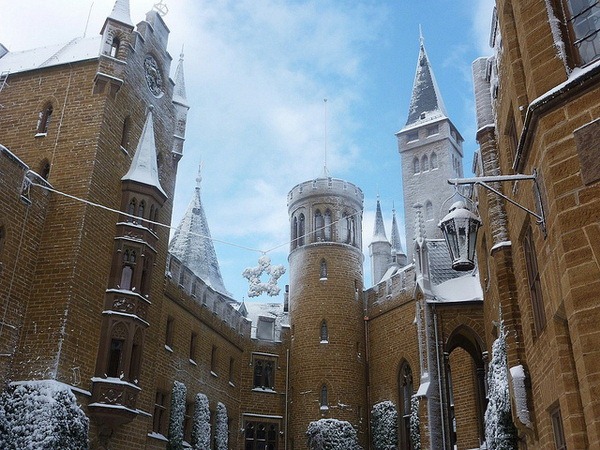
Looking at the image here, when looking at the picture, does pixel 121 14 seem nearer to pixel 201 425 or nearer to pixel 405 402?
pixel 201 425

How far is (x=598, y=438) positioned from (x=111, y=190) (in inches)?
640

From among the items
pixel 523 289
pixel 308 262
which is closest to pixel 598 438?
pixel 523 289

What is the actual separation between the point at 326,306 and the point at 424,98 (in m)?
27.2

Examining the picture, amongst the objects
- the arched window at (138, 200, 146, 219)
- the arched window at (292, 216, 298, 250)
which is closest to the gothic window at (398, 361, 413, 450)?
the arched window at (292, 216, 298, 250)

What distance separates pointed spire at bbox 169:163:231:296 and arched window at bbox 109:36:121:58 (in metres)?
14.0

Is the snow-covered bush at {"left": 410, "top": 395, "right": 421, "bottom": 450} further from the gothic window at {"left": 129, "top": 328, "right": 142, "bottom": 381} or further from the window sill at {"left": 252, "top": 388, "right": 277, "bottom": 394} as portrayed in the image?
the gothic window at {"left": 129, "top": 328, "right": 142, "bottom": 381}

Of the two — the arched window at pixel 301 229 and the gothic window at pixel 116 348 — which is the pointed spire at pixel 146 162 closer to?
the gothic window at pixel 116 348

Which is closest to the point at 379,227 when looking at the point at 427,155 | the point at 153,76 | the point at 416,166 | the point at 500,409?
the point at 416,166

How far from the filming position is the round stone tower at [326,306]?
29.8 m

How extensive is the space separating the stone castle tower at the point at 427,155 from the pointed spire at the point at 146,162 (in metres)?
25.8

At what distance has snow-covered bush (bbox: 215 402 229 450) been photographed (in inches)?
1081

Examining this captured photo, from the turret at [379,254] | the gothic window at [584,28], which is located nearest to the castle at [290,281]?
the gothic window at [584,28]

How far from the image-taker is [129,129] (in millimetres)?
21281

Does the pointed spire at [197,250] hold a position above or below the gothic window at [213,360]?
above
